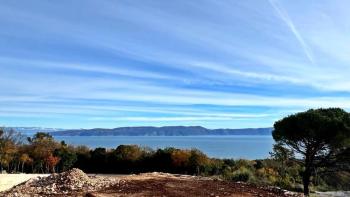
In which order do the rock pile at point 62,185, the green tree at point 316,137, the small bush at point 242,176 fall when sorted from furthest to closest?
the small bush at point 242,176, the green tree at point 316,137, the rock pile at point 62,185

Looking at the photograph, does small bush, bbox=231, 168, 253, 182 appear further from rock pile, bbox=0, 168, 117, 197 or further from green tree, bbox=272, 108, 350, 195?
rock pile, bbox=0, 168, 117, 197

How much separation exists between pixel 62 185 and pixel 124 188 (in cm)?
185

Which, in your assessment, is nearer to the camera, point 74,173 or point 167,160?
point 74,173

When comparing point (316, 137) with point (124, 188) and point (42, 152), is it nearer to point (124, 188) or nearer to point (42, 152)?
point (124, 188)

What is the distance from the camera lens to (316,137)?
65.7 ft

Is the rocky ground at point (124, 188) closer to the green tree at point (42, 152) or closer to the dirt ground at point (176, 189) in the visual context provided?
the dirt ground at point (176, 189)

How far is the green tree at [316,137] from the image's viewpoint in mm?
19781

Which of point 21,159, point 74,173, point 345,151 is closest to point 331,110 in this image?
point 345,151

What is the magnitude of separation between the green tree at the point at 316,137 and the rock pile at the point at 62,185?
8201 mm

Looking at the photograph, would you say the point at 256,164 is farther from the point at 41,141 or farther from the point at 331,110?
the point at 41,141

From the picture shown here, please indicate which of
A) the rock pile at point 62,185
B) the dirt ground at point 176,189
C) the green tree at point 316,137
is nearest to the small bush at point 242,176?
the green tree at point 316,137

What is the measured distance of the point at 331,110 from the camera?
2058cm

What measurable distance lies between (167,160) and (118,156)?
191 inches

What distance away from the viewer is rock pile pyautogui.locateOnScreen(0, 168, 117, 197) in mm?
14105
